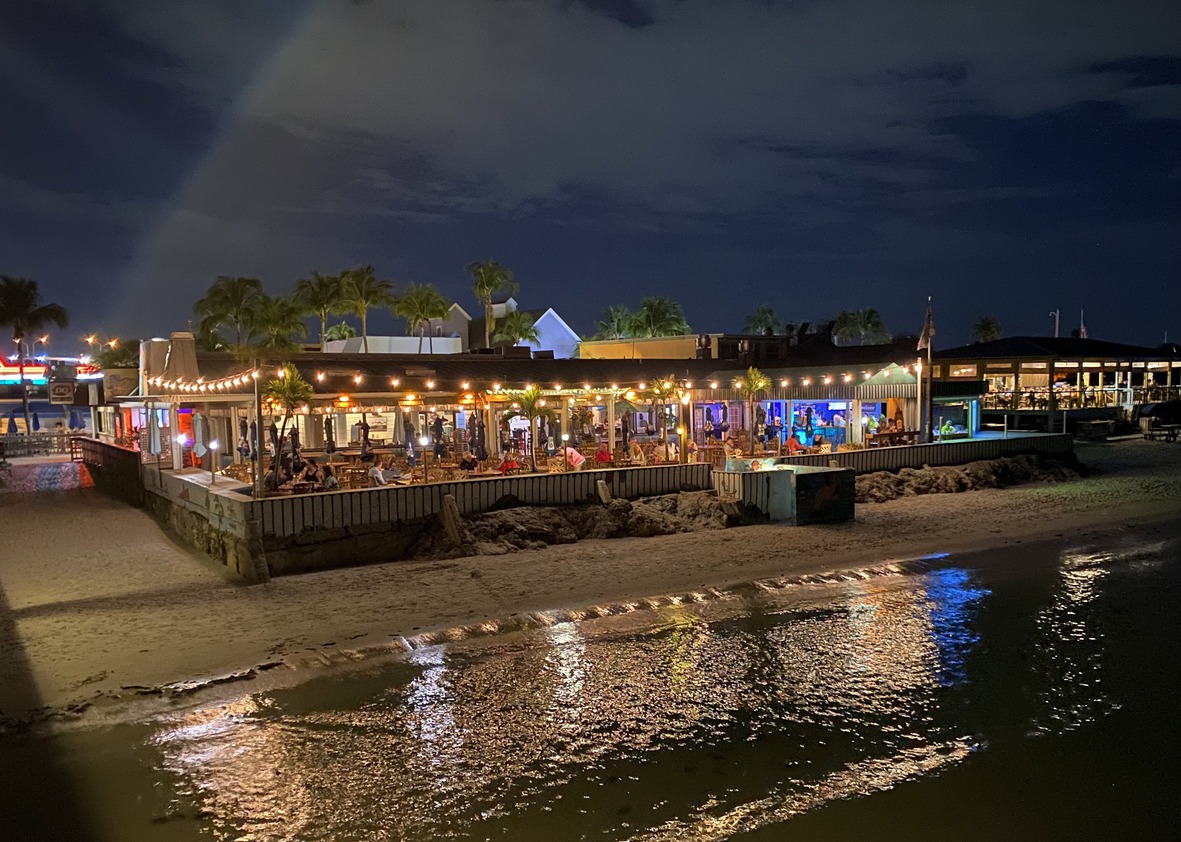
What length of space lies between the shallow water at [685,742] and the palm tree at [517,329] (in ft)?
170

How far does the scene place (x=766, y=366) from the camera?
33844 millimetres

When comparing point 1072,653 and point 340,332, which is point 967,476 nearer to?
point 1072,653

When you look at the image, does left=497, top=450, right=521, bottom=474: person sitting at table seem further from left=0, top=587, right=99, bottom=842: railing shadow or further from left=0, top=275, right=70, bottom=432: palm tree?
left=0, top=275, right=70, bottom=432: palm tree

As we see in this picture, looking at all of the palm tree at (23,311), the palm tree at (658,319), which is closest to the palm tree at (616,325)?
the palm tree at (658,319)

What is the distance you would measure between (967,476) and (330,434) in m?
19.0

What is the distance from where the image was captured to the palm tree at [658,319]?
7719 centimetres

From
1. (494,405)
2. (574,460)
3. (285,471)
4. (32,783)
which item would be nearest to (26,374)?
(494,405)

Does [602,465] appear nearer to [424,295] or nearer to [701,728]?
[701,728]

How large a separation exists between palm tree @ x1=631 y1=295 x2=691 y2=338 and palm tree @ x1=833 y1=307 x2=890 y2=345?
2052 cm

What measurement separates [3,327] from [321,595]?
62.3 metres

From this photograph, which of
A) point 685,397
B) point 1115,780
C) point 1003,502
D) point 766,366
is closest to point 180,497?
point 685,397

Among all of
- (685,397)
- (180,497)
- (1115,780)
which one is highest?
(685,397)

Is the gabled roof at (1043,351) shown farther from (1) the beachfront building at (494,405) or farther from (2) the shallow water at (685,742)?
(2) the shallow water at (685,742)

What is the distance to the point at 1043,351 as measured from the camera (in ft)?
129
